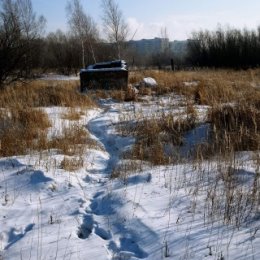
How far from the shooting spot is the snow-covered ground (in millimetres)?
2719

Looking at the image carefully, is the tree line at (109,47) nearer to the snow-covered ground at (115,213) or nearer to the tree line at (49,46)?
the tree line at (49,46)

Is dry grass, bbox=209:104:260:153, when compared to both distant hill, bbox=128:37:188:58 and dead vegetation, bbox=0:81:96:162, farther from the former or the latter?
distant hill, bbox=128:37:188:58

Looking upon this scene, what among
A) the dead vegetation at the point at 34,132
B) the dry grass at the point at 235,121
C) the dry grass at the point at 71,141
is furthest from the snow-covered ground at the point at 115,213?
the dry grass at the point at 235,121

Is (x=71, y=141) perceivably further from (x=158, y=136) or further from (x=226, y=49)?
(x=226, y=49)

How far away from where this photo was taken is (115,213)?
3.31 meters

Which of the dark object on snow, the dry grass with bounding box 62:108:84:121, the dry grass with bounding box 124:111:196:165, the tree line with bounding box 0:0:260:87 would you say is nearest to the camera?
the dry grass with bounding box 124:111:196:165

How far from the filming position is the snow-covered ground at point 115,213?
272 cm

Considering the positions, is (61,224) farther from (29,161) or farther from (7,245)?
(29,161)

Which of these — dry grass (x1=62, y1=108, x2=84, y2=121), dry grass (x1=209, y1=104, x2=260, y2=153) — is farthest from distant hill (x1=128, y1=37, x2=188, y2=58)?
dry grass (x1=209, y1=104, x2=260, y2=153)

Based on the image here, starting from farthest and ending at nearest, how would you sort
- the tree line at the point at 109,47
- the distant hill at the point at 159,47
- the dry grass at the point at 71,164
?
the distant hill at the point at 159,47 < the tree line at the point at 109,47 < the dry grass at the point at 71,164

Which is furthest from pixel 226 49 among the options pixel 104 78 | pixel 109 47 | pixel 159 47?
pixel 159 47

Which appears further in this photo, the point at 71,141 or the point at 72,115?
the point at 72,115

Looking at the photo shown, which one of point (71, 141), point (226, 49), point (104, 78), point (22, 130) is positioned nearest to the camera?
point (71, 141)

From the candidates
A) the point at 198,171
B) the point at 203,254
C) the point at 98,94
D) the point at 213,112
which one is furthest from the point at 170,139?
the point at 98,94
